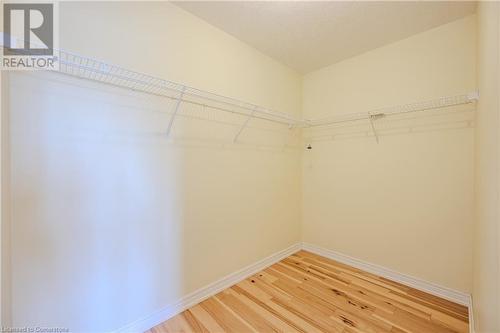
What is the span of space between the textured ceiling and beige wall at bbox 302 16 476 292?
0.17 metres

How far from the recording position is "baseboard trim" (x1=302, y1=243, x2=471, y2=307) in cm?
174

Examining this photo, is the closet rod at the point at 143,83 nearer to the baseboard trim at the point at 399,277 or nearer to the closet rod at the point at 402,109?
the closet rod at the point at 402,109

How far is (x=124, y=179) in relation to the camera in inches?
54.2

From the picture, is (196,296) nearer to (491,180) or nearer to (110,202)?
(110,202)

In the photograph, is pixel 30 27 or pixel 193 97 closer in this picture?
pixel 30 27

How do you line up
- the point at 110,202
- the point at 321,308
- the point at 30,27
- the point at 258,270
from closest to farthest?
the point at 30,27 → the point at 110,202 → the point at 321,308 → the point at 258,270

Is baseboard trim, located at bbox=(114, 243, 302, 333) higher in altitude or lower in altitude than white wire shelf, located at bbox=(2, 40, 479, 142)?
lower

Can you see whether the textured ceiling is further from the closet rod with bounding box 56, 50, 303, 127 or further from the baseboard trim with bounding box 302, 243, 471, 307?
the baseboard trim with bounding box 302, 243, 471, 307

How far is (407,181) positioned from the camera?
6.50 ft

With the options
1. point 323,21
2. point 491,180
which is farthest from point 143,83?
point 491,180

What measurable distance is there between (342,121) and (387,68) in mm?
643

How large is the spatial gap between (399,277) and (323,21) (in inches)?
97.4

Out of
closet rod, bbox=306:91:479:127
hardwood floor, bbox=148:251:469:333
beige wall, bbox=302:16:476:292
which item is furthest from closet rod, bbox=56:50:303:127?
hardwood floor, bbox=148:251:469:333

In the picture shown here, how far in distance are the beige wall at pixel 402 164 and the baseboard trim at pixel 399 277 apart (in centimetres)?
5
